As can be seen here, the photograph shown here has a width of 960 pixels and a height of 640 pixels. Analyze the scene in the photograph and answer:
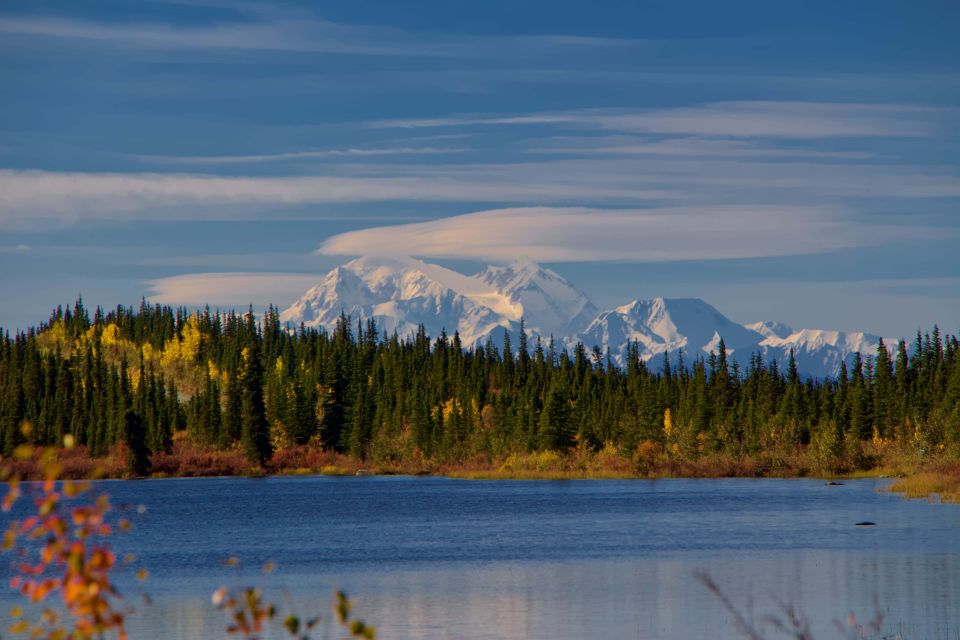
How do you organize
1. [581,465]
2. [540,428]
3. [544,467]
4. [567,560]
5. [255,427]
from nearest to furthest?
[567,560], [581,465], [544,467], [540,428], [255,427]

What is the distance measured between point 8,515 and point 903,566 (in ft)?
252

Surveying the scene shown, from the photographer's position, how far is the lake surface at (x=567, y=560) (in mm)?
37375

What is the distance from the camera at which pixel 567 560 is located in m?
55.0

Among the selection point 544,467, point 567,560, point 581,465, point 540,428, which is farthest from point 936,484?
point 540,428

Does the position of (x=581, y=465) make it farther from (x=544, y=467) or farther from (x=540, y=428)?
(x=540, y=428)

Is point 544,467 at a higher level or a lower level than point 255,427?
lower

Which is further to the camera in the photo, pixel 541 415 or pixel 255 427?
pixel 255 427

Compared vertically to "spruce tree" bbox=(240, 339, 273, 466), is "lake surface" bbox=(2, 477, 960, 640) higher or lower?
lower

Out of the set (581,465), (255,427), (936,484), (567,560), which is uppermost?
(255,427)

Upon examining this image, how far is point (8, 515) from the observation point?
102 meters

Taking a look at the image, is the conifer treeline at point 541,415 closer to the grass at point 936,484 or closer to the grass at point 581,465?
the grass at point 581,465

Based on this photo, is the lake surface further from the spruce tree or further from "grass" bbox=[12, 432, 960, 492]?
the spruce tree

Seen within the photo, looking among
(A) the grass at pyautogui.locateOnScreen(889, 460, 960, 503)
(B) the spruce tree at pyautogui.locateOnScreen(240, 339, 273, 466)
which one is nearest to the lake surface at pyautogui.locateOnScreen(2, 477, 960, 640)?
(A) the grass at pyautogui.locateOnScreen(889, 460, 960, 503)

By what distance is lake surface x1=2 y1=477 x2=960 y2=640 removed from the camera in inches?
1471
